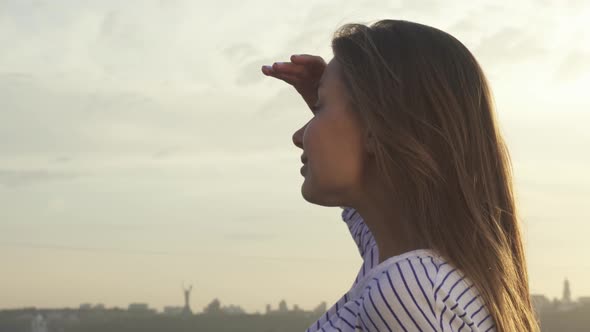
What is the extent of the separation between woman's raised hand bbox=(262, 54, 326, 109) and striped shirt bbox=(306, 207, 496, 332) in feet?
3.45

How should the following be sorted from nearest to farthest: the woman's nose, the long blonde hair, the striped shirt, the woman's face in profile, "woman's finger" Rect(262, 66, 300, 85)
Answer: the striped shirt < the long blonde hair < the woman's face in profile < the woman's nose < "woman's finger" Rect(262, 66, 300, 85)

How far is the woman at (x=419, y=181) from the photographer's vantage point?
212cm

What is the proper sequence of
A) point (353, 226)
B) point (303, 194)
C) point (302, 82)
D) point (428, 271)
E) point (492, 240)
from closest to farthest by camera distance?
point (428, 271) < point (492, 240) < point (303, 194) < point (302, 82) < point (353, 226)

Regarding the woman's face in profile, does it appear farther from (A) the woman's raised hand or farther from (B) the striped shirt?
(A) the woman's raised hand

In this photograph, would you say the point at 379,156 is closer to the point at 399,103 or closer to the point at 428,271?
the point at 399,103

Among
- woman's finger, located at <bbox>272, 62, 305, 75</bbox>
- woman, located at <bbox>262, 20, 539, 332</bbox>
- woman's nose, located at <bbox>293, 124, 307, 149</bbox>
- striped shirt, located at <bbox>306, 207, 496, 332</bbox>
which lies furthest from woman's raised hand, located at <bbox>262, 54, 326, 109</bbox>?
striped shirt, located at <bbox>306, 207, 496, 332</bbox>

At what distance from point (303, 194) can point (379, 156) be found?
28cm

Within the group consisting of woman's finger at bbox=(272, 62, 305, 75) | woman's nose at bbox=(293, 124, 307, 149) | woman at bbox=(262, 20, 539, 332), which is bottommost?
woman at bbox=(262, 20, 539, 332)

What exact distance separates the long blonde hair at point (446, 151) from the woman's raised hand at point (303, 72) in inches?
25.2

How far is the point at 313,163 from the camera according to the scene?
94.5 inches

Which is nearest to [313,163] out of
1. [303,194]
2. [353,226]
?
[303,194]

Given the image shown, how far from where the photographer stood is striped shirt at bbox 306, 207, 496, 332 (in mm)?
2057

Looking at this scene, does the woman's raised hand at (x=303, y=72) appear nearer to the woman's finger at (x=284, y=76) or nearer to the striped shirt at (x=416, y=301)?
the woman's finger at (x=284, y=76)

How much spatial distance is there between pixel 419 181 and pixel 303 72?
3.37 ft
